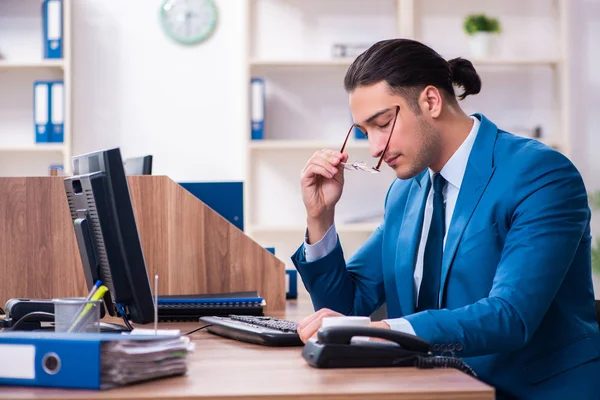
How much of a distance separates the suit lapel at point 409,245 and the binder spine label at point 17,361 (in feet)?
3.18

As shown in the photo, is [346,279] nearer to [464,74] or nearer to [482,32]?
[464,74]

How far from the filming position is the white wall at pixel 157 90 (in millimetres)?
4270

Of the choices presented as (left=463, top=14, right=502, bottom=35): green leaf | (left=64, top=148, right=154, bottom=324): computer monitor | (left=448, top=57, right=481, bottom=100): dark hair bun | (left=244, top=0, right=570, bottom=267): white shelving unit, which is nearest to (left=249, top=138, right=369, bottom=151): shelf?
(left=244, top=0, right=570, bottom=267): white shelving unit

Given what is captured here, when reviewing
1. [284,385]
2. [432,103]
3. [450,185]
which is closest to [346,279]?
[450,185]

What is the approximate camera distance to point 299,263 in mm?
1918

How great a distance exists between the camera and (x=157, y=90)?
4293 mm

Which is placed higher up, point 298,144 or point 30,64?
point 30,64

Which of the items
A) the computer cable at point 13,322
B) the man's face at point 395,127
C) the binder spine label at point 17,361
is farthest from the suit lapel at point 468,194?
the binder spine label at point 17,361

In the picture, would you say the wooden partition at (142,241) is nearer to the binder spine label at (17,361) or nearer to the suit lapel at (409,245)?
the suit lapel at (409,245)

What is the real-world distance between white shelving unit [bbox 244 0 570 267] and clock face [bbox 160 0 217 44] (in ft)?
0.76

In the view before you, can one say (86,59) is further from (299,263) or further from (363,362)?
(363,362)

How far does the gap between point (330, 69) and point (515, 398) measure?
2921mm

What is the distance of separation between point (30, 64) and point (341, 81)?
1.58m

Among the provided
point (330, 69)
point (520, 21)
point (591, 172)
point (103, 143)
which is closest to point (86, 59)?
point (103, 143)
